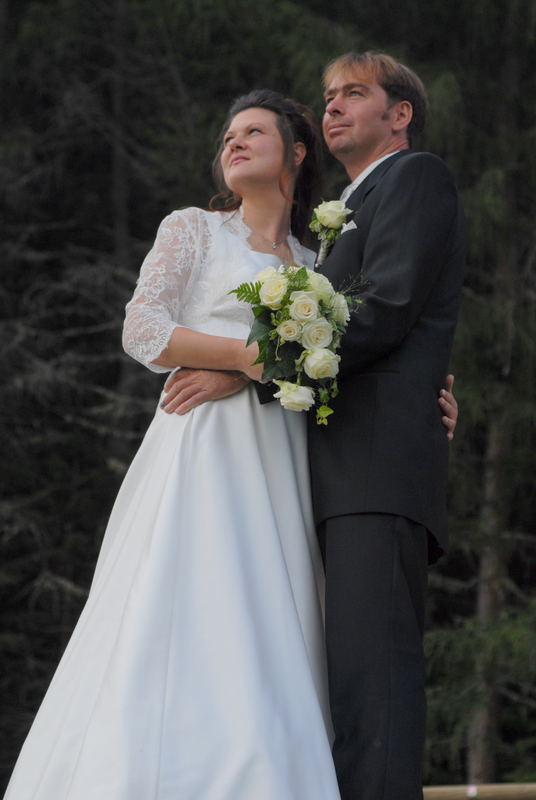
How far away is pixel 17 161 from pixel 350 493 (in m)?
7.71

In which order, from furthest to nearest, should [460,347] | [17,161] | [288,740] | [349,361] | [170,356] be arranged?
[17,161]
[460,347]
[170,356]
[349,361]
[288,740]

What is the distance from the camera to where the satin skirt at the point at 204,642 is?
2.40 metres

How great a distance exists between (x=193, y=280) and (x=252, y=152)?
415 mm

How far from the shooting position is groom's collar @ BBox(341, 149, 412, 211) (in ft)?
9.65

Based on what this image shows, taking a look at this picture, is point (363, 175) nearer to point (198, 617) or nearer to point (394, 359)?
point (394, 359)

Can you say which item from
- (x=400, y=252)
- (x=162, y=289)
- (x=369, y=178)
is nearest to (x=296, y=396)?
(x=400, y=252)

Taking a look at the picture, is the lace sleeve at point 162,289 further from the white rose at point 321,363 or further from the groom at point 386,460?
the white rose at point 321,363

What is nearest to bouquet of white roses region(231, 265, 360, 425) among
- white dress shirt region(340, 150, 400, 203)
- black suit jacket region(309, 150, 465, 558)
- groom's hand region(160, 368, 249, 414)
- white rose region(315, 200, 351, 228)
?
black suit jacket region(309, 150, 465, 558)

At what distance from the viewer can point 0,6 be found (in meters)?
9.86

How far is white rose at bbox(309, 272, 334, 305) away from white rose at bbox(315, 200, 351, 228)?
0.38 metres

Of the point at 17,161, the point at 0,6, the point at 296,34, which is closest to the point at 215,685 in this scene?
the point at 296,34

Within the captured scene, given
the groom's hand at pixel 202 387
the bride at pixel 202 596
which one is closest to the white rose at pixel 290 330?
the bride at pixel 202 596

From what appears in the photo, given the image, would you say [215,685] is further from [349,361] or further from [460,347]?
[460,347]

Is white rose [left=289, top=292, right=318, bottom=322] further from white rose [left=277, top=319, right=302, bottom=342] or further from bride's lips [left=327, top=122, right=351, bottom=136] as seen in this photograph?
bride's lips [left=327, top=122, right=351, bottom=136]
